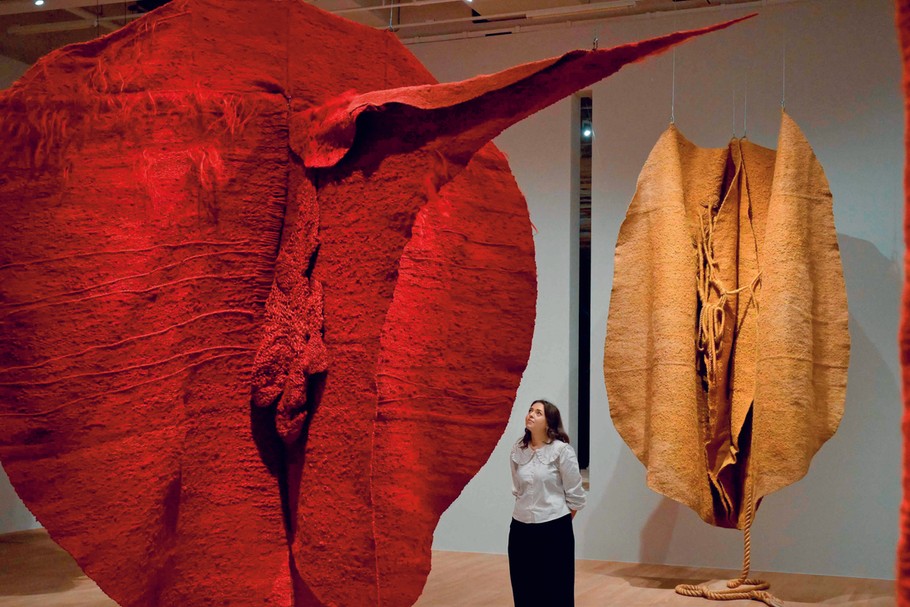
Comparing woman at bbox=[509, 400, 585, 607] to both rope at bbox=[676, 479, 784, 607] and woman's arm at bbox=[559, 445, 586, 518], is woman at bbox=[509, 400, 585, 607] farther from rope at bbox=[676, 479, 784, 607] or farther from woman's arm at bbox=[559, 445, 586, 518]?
rope at bbox=[676, 479, 784, 607]

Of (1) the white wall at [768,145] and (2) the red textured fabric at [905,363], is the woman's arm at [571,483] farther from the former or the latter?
(2) the red textured fabric at [905,363]

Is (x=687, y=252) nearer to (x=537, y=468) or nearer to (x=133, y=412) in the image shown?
(x=537, y=468)

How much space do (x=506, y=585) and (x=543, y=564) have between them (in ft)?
5.11

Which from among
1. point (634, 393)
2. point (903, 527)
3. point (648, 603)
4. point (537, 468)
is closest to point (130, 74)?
point (903, 527)

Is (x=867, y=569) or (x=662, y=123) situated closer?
(x=867, y=569)

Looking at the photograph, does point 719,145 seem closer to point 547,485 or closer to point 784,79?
point 784,79

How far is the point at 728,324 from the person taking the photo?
176 inches

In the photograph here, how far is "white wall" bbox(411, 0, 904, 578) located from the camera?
5.27 metres

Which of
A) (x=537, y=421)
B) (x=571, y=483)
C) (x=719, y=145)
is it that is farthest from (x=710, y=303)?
(x=719, y=145)

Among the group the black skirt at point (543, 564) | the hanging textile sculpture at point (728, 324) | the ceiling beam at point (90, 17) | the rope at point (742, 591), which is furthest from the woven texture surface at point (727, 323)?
the ceiling beam at point (90, 17)

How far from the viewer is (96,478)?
1116mm

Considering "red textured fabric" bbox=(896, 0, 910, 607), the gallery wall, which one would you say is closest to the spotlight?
the gallery wall

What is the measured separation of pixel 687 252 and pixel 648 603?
158cm

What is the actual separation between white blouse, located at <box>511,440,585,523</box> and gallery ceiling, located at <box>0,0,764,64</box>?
2.51 meters
